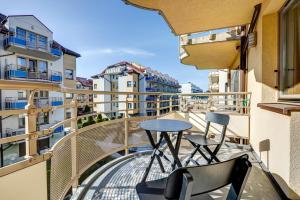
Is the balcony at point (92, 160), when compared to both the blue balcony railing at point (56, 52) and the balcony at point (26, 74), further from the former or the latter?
the blue balcony railing at point (56, 52)

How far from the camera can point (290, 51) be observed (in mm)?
2219

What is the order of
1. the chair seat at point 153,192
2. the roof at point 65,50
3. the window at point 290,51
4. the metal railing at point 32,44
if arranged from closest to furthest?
the chair seat at point 153,192
the window at point 290,51
the metal railing at point 32,44
the roof at point 65,50

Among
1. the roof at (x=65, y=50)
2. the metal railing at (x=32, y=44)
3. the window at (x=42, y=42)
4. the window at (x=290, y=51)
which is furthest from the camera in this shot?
the roof at (x=65, y=50)

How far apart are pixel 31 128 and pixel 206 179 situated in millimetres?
1059

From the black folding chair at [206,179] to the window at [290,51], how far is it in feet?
5.61

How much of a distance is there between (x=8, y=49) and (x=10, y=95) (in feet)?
9.11

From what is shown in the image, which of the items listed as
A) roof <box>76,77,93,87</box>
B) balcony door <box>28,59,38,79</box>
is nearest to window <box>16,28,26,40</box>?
balcony door <box>28,59,38,79</box>

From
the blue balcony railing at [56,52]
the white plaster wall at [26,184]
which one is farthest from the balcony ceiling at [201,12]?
the blue balcony railing at [56,52]

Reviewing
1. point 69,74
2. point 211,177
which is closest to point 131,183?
point 211,177

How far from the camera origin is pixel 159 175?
2.27m

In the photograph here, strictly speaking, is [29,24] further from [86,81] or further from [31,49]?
[86,81]

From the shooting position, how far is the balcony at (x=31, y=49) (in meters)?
10.1

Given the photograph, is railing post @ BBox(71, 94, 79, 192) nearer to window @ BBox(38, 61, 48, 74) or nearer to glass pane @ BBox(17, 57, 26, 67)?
glass pane @ BBox(17, 57, 26, 67)

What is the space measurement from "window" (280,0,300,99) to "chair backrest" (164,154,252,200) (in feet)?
5.60
